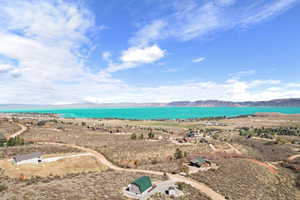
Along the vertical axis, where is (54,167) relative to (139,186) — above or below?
below

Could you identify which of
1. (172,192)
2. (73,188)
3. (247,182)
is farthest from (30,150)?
(247,182)

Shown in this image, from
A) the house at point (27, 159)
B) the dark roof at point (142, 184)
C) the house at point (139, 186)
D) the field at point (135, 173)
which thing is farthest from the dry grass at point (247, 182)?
the house at point (27, 159)

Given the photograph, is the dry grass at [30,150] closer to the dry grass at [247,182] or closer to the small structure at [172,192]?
the small structure at [172,192]

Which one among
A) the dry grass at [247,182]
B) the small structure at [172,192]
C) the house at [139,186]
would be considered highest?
the house at [139,186]

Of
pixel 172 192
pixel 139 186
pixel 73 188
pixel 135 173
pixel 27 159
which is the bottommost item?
pixel 135 173

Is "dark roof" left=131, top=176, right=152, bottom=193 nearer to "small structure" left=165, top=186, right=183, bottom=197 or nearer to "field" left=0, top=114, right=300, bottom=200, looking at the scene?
"field" left=0, top=114, right=300, bottom=200

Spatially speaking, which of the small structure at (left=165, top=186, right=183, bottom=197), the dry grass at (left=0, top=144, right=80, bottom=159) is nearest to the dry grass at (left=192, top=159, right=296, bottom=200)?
the small structure at (left=165, top=186, right=183, bottom=197)

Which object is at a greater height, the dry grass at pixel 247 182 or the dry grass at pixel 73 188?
the dry grass at pixel 73 188

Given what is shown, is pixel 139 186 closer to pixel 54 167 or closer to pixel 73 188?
pixel 73 188

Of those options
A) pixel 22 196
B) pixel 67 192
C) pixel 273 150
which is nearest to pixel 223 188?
pixel 67 192
